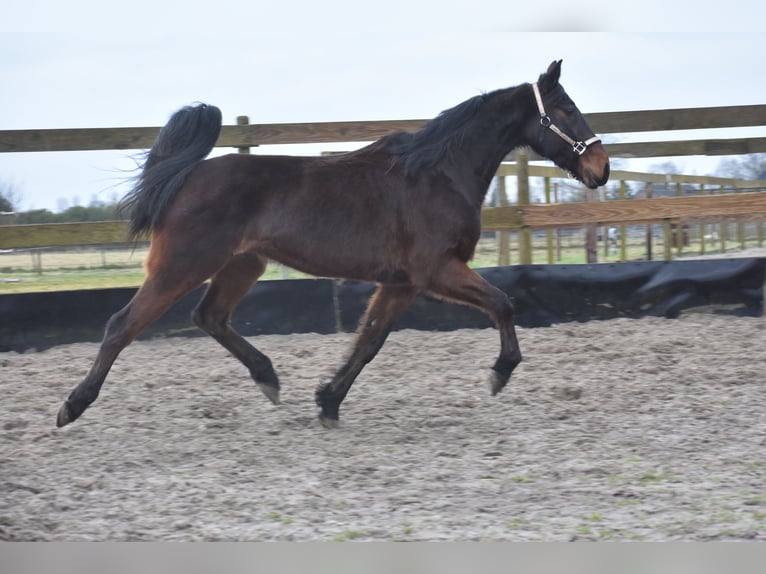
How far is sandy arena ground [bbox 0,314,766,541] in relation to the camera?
9.77 feet

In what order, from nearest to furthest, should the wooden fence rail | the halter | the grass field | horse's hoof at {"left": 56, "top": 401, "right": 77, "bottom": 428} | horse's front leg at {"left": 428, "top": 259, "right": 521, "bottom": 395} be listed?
horse's hoof at {"left": 56, "top": 401, "right": 77, "bottom": 428} → horse's front leg at {"left": 428, "top": 259, "right": 521, "bottom": 395} → the halter → the wooden fence rail → the grass field

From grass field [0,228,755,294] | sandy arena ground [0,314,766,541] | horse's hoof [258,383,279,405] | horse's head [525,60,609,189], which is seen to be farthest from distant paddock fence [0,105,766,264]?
horse's hoof [258,383,279,405]

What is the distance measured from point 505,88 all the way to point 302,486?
8.71 ft

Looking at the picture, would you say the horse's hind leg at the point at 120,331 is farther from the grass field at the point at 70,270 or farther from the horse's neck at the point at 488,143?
the grass field at the point at 70,270

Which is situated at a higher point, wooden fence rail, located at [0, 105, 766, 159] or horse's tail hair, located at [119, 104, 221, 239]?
wooden fence rail, located at [0, 105, 766, 159]

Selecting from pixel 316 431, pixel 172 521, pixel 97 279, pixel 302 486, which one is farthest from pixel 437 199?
pixel 97 279

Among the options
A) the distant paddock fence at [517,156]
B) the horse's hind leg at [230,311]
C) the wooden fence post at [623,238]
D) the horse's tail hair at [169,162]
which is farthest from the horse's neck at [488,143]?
the wooden fence post at [623,238]

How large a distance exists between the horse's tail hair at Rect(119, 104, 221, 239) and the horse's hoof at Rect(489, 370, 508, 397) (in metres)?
1.94

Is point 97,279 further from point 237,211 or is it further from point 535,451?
point 535,451

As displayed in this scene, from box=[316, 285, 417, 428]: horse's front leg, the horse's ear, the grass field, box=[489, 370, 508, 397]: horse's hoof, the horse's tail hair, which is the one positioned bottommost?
box=[489, 370, 508, 397]: horse's hoof

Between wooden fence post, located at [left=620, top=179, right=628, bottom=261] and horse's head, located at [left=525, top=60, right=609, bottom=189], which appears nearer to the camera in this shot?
horse's head, located at [left=525, top=60, right=609, bottom=189]

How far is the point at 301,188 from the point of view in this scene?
462 cm

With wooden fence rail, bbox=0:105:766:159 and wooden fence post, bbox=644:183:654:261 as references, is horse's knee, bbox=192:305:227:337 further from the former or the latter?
wooden fence post, bbox=644:183:654:261

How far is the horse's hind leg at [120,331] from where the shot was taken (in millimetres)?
4262
